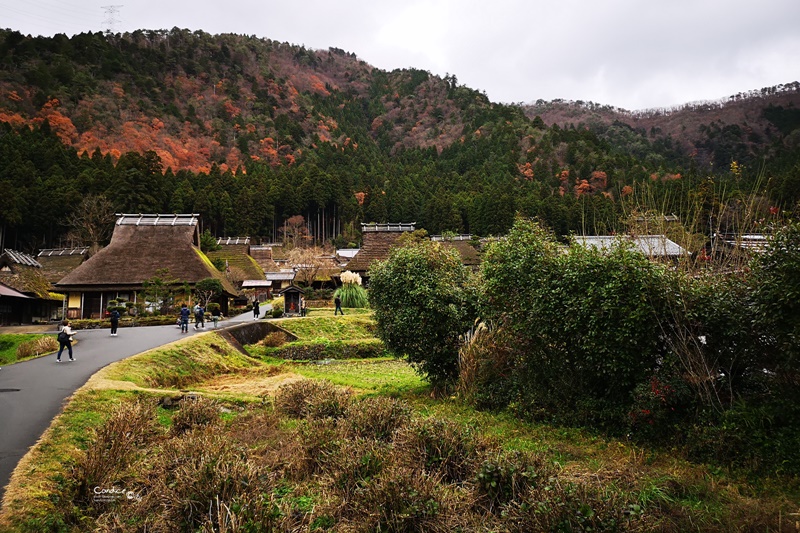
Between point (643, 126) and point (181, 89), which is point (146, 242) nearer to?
point (181, 89)

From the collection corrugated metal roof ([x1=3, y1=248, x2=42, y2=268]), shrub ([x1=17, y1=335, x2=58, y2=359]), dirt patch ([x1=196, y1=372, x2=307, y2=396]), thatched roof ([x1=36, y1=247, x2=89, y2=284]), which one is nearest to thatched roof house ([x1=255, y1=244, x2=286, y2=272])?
thatched roof ([x1=36, y1=247, x2=89, y2=284])

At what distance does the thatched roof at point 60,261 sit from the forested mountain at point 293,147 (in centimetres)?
459

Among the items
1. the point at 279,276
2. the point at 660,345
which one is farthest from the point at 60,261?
the point at 660,345

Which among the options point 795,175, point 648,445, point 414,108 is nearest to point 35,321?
point 648,445

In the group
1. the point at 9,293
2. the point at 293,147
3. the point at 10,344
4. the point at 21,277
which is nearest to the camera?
the point at 10,344

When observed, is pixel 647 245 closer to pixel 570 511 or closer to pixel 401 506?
pixel 570 511

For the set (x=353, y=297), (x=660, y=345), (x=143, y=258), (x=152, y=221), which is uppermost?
(x=152, y=221)

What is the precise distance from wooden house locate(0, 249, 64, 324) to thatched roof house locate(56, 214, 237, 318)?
7.45ft

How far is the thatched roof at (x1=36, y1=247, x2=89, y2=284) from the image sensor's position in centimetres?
3816

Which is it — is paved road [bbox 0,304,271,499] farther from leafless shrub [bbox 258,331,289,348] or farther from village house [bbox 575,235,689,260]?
village house [bbox 575,235,689,260]

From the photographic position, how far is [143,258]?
1224 inches

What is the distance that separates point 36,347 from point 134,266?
14779mm

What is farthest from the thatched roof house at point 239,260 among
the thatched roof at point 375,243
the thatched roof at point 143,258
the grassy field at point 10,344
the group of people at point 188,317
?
the grassy field at point 10,344

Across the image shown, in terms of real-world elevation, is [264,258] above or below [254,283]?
above
